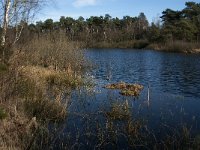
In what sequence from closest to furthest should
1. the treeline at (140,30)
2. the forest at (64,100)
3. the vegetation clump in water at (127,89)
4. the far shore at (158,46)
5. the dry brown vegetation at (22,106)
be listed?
the dry brown vegetation at (22,106) → the forest at (64,100) → the vegetation clump in water at (127,89) → the far shore at (158,46) → the treeline at (140,30)

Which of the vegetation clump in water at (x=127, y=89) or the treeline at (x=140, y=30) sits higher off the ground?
the treeline at (x=140, y=30)

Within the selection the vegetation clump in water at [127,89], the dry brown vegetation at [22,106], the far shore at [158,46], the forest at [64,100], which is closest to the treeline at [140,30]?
the far shore at [158,46]

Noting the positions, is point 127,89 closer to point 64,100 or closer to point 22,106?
point 64,100

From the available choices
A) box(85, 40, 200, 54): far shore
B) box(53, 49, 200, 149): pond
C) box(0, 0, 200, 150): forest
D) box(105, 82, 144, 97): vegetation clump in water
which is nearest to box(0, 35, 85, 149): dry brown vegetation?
box(0, 0, 200, 150): forest

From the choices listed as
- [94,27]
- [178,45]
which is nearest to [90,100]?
[178,45]

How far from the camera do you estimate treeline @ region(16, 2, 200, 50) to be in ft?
239

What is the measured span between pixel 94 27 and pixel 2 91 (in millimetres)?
97001

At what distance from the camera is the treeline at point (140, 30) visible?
72781mm

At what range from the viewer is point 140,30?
97750 millimetres

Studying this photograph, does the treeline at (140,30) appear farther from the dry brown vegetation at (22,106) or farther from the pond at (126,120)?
the dry brown vegetation at (22,106)

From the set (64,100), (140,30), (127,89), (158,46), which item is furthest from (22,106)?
(140,30)

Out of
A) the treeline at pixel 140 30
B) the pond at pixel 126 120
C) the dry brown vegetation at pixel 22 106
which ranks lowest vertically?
the pond at pixel 126 120

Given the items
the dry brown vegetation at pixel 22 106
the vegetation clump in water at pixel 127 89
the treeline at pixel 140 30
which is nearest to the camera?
the dry brown vegetation at pixel 22 106

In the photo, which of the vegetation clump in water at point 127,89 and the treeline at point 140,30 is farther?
the treeline at point 140,30
